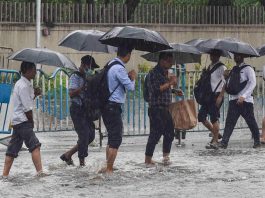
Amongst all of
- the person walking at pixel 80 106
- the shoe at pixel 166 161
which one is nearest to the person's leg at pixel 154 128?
the shoe at pixel 166 161

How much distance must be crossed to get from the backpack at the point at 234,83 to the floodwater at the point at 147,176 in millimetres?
1000

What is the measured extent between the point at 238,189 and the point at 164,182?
99cm

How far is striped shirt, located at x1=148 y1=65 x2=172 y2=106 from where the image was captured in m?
11.0

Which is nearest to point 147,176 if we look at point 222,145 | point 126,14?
point 222,145

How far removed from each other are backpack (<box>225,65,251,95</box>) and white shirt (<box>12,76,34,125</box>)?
4.05m

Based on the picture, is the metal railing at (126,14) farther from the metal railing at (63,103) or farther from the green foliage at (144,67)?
the metal railing at (63,103)

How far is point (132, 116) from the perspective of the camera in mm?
15172

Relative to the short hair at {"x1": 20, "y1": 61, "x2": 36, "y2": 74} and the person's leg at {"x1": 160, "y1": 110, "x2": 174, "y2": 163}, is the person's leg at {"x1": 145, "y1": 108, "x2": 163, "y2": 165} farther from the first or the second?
the short hair at {"x1": 20, "y1": 61, "x2": 36, "y2": 74}

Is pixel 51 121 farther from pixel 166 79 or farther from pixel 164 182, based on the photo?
pixel 164 182

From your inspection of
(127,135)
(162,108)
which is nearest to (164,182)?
(162,108)

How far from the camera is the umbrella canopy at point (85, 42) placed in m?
11.6

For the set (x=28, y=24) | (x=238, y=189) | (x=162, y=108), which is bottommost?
(x=238, y=189)

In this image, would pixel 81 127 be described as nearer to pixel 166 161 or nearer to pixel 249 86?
pixel 166 161

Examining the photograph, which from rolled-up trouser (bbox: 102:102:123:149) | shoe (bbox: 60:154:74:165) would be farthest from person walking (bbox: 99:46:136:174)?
shoe (bbox: 60:154:74:165)
